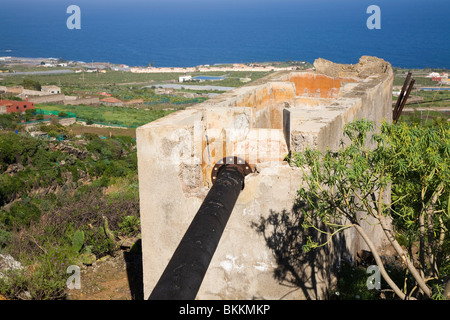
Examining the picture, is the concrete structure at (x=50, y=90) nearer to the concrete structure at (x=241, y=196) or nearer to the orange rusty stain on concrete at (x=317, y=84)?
the orange rusty stain on concrete at (x=317, y=84)

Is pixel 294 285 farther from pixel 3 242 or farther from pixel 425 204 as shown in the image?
pixel 3 242

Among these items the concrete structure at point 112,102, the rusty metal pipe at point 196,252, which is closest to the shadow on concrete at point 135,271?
the rusty metal pipe at point 196,252

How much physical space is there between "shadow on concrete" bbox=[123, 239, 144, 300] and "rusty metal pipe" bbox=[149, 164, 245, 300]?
15.8ft

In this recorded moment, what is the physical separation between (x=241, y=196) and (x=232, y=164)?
1.21ft

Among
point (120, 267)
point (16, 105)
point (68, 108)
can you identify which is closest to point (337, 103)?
point (120, 267)

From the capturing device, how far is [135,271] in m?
9.41

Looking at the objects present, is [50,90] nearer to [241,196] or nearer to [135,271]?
[135,271]

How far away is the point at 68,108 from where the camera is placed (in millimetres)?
58438

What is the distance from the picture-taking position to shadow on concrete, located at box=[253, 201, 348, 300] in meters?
5.05

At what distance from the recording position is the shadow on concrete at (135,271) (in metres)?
8.53

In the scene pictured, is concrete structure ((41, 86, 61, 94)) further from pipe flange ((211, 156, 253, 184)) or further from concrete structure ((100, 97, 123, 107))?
pipe flange ((211, 156, 253, 184))

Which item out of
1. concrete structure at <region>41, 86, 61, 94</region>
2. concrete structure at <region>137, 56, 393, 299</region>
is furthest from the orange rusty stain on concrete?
concrete structure at <region>41, 86, 61, 94</region>

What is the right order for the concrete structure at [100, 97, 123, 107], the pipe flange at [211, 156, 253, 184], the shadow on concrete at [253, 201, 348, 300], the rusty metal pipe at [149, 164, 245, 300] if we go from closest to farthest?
1. the rusty metal pipe at [149, 164, 245, 300]
2. the shadow on concrete at [253, 201, 348, 300]
3. the pipe flange at [211, 156, 253, 184]
4. the concrete structure at [100, 97, 123, 107]

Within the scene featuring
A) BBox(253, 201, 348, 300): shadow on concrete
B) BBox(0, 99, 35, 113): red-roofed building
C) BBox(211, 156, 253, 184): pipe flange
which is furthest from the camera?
BBox(0, 99, 35, 113): red-roofed building
